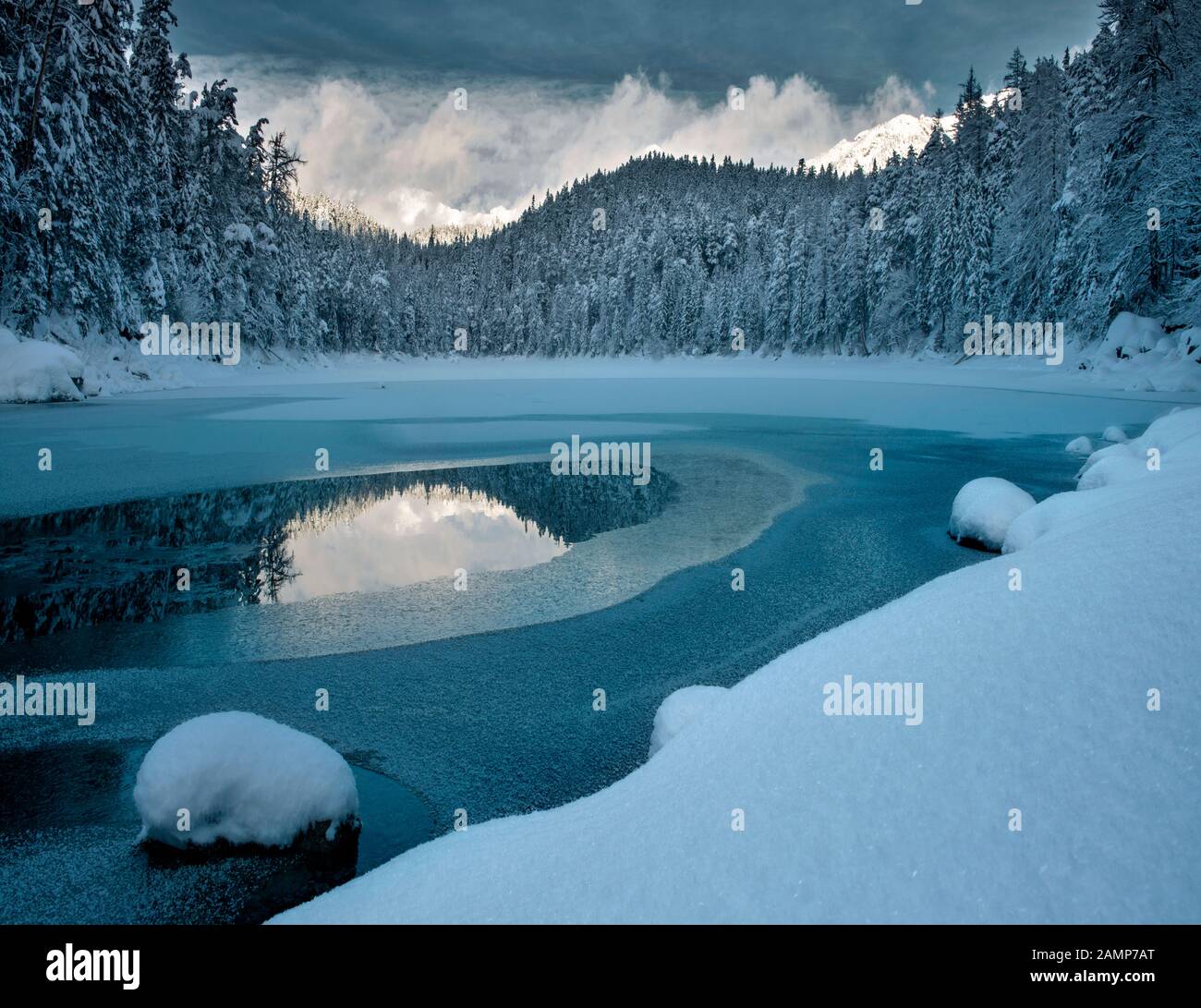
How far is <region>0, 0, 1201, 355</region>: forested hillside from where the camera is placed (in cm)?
3108

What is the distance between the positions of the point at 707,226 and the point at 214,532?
8966cm

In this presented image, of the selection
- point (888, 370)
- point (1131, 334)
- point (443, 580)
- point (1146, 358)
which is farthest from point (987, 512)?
point (888, 370)

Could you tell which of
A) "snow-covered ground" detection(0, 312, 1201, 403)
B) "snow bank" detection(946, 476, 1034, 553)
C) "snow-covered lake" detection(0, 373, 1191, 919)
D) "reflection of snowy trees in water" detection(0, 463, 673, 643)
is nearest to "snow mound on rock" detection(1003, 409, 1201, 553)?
"snow bank" detection(946, 476, 1034, 553)

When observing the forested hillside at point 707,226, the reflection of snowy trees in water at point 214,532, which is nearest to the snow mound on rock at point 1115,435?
the forested hillside at point 707,226

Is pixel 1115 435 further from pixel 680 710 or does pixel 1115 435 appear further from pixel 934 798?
pixel 934 798

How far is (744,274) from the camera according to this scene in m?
79.2

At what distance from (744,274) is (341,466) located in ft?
229

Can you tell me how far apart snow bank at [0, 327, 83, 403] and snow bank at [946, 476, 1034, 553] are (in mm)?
32262

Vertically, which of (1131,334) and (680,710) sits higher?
(1131,334)

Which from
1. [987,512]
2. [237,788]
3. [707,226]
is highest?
[707,226]

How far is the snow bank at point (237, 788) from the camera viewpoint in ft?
14.2

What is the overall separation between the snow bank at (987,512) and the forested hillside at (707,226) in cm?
2134

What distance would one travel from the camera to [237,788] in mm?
4402

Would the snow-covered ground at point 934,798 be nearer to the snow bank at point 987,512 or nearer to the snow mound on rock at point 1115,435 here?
the snow bank at point 987,512
